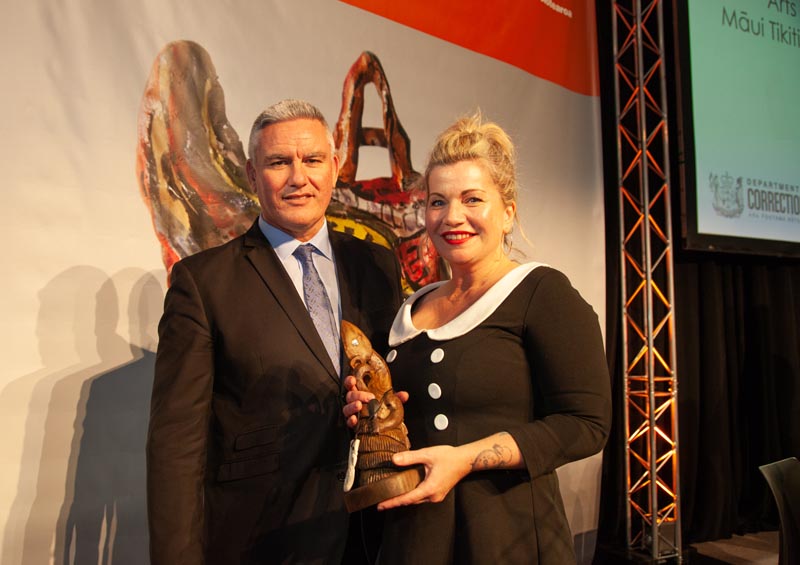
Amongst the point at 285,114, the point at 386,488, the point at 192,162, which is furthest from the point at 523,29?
the point at 386,488

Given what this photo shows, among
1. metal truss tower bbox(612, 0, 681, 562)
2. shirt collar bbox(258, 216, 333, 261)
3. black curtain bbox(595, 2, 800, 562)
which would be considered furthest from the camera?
black curtain bbox(595, 2, 800, 562)

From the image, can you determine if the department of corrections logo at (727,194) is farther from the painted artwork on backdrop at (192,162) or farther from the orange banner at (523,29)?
the painted artwork on backdrop at (192,162)

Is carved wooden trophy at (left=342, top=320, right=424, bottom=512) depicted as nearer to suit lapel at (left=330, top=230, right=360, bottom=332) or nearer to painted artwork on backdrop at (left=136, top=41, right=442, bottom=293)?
suit lapel at (left=330, top=230, right=360, bottom=332)

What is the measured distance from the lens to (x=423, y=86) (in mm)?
3551

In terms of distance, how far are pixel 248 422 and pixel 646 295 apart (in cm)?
271

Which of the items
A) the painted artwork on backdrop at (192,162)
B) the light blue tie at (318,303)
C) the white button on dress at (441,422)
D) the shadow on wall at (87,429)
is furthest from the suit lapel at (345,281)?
the shadow on wall at (87,429)

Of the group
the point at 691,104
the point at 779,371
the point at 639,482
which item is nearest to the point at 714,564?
the point at 639,482

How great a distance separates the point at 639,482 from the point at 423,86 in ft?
8.30

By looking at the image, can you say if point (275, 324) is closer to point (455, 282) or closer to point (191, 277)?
point (191, 277)

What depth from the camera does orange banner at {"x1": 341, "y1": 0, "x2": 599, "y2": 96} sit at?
3.55m

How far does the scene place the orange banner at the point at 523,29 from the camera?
11.6 feet

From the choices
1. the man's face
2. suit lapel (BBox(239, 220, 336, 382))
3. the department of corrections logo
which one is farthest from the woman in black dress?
the department of corrections logo

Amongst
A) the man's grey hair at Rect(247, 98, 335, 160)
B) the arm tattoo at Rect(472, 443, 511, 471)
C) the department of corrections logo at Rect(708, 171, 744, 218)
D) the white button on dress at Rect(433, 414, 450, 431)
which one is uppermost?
the department of corrections logo at Rect(708, 171, 744, 218)

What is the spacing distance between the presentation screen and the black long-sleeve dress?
9.60ft
